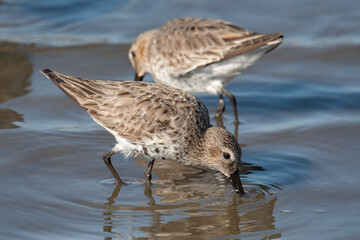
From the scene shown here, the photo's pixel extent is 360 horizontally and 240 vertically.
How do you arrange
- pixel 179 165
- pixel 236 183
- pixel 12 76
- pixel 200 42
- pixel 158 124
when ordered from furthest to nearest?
pixel 12 76 → pixel 200 42 → pixel 179 165 → pixel 158 124 → pixel 236 183

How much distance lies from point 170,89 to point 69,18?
275 inches

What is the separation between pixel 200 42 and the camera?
9.09 meters

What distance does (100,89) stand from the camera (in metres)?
7.11

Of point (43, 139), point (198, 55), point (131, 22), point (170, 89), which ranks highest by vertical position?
point (131, 22)

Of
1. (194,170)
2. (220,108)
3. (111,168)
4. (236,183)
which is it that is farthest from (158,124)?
(220,108)

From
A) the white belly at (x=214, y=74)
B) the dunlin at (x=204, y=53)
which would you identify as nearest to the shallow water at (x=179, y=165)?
the white belly at (x=214, y=74)

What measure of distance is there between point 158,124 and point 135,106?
15.3 inches

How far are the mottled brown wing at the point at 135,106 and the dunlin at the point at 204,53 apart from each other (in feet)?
6.30

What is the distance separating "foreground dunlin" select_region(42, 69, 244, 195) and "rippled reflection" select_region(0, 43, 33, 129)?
5.90ft

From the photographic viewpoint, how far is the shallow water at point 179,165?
19.5 ft

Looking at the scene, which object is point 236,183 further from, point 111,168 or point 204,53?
point 204,53

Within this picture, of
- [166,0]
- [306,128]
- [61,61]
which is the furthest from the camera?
[166,0]

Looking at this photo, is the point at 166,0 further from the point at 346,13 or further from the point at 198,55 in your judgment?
the point at 198,55

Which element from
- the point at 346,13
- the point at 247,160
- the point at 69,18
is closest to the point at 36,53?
the point at 69,18
